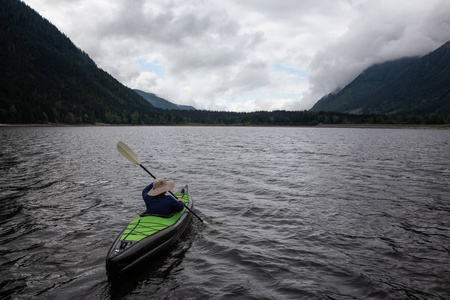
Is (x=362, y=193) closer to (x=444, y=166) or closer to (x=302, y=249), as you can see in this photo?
(x=302, y=249)

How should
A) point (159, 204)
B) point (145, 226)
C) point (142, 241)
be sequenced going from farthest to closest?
point (159, 204) < point (145, 226) < point (142, 241)

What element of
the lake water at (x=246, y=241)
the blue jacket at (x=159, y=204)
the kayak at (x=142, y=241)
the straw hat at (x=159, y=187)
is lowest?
the lake water at (x=246, y=241)

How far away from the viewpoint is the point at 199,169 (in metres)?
24.8

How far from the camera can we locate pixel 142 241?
761cm

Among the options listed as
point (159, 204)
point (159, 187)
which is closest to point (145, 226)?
point (159, 204)

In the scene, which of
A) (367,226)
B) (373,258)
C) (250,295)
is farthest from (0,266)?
(367,226)

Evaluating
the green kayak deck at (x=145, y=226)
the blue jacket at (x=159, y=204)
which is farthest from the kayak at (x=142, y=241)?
the blue jacket at (x=159, y=204)

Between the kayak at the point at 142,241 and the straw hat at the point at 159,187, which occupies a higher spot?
the straw hat at the point at 159,187

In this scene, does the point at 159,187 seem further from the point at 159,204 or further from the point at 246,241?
the point at 246,241

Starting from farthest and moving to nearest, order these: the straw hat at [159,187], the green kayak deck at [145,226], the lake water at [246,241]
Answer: the straw hat at [159,187]
the green kayak deck at [145,226]
the lake water at [246,241]

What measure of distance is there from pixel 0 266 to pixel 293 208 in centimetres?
1145

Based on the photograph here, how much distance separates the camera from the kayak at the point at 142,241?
22.5ft

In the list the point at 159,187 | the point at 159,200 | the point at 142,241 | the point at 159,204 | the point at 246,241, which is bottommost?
the point at 246,241

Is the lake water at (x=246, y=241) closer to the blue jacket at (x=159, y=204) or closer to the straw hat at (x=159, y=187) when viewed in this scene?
the blue jacket at (x=159, y=204)
